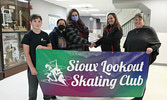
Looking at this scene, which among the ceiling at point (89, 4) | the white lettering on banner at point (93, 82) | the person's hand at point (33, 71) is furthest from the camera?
the ceiling at point (89, 4)

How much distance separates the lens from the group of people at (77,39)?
1.78 m

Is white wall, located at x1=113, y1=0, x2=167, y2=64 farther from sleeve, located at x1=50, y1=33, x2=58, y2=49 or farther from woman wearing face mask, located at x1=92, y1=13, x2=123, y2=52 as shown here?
sleeve, located at x1=50, y1=33, x2=58, y2=49

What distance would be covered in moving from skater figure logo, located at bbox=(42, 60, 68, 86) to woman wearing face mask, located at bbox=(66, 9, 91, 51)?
0.54m

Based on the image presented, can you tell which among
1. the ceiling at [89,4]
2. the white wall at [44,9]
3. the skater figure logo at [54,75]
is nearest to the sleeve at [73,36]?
the skater figure logo at [54,75]

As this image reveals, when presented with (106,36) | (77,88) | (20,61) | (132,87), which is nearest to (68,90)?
(77,88)

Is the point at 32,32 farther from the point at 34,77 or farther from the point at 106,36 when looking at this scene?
the point at 106,36

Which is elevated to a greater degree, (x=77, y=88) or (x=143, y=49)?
(x=143, y=49)

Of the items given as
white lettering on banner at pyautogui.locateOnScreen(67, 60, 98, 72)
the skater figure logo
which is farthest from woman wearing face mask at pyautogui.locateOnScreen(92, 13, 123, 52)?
the skater figure logo

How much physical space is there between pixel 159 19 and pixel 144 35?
12.8ft

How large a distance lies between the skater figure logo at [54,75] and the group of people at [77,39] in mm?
154

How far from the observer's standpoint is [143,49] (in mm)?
2047

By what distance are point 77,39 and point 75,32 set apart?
111 mm

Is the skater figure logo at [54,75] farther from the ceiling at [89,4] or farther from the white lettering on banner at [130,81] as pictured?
the ceiling at [89,4]

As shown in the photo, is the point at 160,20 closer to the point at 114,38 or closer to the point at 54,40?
the point at 114,38
